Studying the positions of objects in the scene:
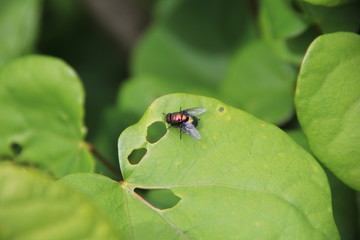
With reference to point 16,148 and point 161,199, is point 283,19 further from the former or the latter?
point 16,148

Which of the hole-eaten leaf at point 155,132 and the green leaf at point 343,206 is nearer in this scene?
the green leaf at point 343,206

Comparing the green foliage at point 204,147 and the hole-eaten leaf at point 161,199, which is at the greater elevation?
the green foliage at point 204,147

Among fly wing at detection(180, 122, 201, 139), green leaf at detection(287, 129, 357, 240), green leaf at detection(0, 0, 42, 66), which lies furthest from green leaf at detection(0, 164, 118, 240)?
green leaf at detection(0, 0, 42, 66)

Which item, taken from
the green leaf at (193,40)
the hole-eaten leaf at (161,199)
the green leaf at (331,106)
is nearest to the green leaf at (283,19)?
the green leaf at (331,106)

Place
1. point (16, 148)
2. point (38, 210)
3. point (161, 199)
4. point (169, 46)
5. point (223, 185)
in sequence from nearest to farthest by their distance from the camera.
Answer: point (38, 210), point (223, 185), point (161, 199), point (16, 148), point (169, 46)

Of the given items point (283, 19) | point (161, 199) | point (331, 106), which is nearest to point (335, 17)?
point (283, 19)

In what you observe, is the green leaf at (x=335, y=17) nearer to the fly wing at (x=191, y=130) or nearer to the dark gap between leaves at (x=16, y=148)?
the fly wing at (x=191, y=130)
